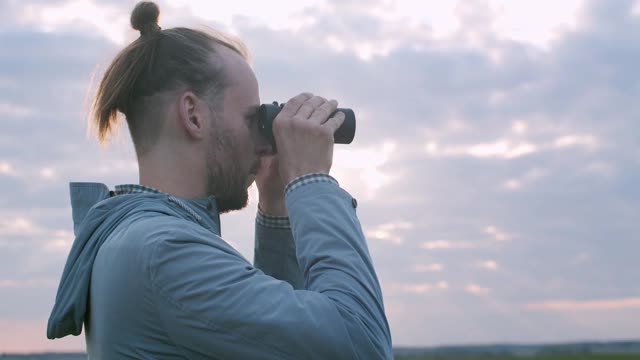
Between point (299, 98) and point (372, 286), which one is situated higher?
point (299, 98)

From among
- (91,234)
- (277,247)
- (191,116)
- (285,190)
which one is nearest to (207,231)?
(285,190)

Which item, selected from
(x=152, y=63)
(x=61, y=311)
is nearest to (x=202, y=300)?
(x=61, y=311)

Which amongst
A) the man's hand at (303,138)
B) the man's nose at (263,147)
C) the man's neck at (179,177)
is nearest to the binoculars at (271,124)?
the man's nose at (263,147)

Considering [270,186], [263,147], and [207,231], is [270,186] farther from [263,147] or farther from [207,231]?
[207,231]

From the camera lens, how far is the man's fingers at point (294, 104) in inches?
112

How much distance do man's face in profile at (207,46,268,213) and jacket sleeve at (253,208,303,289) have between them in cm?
43

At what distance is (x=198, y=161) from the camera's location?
290cm

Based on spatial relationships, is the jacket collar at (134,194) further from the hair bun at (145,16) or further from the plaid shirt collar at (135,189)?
the hair bun at (145,16)

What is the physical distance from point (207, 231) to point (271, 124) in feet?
1.81

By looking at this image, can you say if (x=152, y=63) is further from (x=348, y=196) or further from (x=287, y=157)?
(x=348, y=196)

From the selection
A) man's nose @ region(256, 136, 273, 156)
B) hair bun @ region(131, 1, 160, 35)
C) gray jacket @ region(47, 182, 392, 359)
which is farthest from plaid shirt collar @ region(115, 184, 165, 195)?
hair bun @ region(131, 1, 160, 35)

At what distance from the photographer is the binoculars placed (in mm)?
2979

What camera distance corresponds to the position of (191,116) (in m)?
2.92

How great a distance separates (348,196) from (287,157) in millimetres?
237
